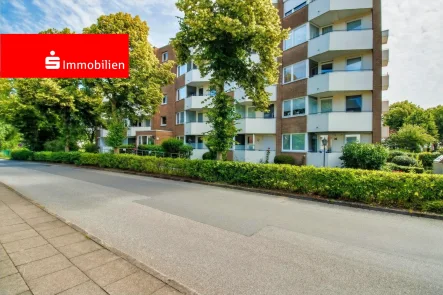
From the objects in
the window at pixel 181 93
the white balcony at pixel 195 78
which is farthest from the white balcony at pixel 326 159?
the window at pixel 181 93

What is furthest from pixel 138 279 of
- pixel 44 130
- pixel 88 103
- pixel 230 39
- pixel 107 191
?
pixel 44 130

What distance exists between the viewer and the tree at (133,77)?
707 inches

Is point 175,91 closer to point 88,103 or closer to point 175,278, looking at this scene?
point 88,103

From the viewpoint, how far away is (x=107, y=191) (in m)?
9.13

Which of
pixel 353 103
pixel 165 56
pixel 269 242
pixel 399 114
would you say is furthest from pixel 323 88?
pixel 399 114

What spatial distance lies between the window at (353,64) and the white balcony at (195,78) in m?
12.3

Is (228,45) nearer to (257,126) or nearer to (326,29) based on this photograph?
(257,126)

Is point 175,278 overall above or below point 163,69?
below

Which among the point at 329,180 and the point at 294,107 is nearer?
the point at 329,180

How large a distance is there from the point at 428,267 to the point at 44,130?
39.2 meters

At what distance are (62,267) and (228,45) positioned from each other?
10543 mm

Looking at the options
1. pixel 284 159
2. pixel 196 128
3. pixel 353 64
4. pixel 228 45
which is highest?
pixel 353 64

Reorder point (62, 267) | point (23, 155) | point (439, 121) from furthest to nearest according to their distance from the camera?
point (439, 121) → point (23, 155) → point (62, 267)

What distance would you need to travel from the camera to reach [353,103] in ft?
52.6
